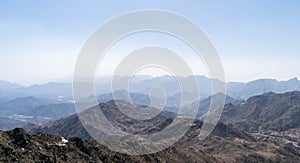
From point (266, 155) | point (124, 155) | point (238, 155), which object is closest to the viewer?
point (124, 155)

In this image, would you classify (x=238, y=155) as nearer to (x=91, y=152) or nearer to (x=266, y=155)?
(x=266, y=155)

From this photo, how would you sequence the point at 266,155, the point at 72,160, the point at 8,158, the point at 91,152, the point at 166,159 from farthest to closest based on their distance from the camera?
the point at 266,155, the point at 166,159, the point at 91,152, the point at 72,160, the point at 8,158

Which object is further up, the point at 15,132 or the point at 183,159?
the point at 15,132

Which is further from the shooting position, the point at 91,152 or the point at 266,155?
the point at 266,155

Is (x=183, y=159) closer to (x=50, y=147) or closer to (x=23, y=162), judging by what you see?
(x=50, y=147)

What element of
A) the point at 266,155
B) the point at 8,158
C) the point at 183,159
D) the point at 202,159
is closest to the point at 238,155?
the point at 266,155

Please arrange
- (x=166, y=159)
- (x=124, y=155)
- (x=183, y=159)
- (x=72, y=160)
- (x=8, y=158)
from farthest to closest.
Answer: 1. (x=183, y=159)
2. (x=166, y=159)
3. (x=124, y=155)
4. (x=72, y=160)
5. (x=8, y=158)

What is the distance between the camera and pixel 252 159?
16862 cm

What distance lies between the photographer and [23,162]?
72.2 metres

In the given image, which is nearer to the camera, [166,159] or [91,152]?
[91,152]

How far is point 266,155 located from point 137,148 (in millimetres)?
81380

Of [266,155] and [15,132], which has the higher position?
[15,132]

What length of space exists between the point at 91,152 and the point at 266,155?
4617 inches

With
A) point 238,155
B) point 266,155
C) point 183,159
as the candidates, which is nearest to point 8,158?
point 183,159
